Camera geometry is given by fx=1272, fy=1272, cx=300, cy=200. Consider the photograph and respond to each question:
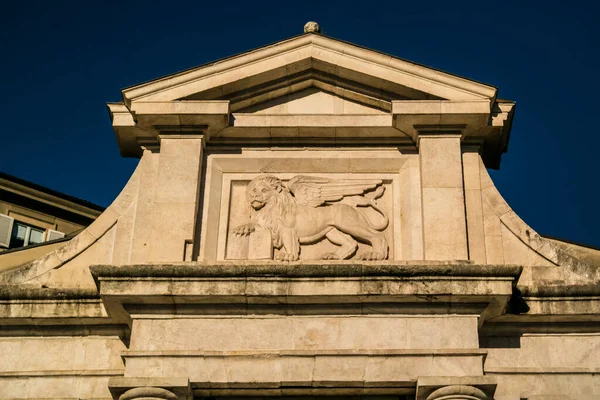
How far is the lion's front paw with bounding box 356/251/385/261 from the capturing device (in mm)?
20031

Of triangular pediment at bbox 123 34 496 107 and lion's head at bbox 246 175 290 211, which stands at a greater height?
triangular pediment at bbox 123 34 496 107

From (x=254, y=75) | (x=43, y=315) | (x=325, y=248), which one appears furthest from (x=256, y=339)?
(x=254, y=75)

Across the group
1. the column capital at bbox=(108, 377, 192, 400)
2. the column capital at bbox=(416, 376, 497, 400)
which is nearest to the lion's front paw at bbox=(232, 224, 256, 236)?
the column capital at bbox=(108, 377, 192, 400)

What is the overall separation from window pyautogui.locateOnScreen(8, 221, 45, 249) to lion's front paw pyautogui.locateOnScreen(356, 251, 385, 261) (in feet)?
51.8

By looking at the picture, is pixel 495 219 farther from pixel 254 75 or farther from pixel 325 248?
pixel 254 75

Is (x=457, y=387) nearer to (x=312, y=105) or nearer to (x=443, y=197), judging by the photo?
(x=443, y=197)

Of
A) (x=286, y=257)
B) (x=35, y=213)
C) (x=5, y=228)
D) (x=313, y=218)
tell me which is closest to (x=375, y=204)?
(x=313, y=218)

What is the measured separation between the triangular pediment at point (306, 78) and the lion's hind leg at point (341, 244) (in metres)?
2.58

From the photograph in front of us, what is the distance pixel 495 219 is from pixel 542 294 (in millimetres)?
1674

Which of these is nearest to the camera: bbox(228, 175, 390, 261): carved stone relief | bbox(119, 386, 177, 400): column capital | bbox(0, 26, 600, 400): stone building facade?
bbox(119, 386, 177, 400): column capital

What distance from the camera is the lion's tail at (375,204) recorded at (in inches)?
805

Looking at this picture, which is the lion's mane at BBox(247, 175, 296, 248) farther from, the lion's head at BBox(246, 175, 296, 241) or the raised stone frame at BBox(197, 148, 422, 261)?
the raised stone frame at BBox(197, 148, 422, 261)

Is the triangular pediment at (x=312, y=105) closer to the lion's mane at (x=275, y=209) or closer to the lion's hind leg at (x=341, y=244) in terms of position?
the lion's mane at (x=275, y=209)

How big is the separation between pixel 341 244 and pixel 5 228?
15.5 metres
